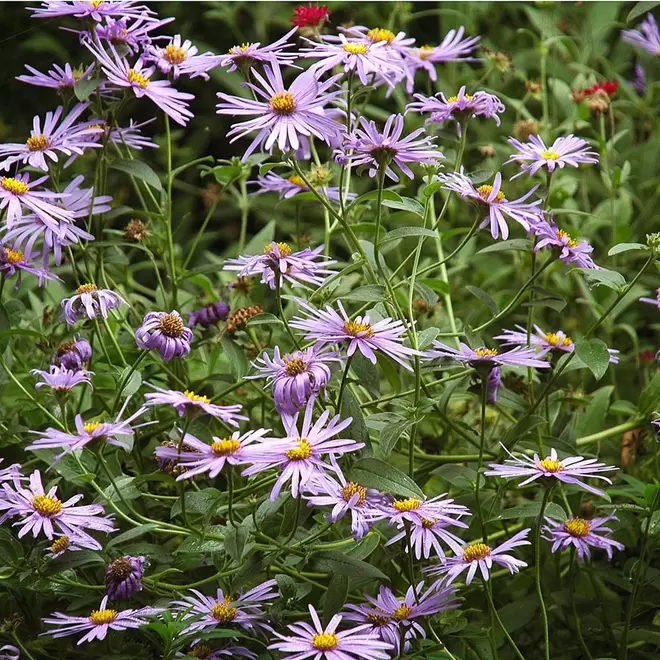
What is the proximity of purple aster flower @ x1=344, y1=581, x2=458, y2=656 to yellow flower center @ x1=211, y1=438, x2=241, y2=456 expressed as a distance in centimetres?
17

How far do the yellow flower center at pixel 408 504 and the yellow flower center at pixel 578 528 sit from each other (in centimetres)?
17

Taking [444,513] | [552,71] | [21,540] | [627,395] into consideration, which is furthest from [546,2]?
[21,540]

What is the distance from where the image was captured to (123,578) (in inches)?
30.3

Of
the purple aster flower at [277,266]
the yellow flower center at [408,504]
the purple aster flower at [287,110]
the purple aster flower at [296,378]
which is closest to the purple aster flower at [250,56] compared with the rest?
the purple aster flower at [287,110]

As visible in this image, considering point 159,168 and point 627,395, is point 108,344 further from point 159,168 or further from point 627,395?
point 159,168

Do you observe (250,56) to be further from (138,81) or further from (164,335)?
(164,335)

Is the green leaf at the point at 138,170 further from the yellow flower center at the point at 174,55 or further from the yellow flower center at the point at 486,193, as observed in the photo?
the yellow flower center at the point at 486,193

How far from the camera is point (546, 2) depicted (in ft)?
4.58

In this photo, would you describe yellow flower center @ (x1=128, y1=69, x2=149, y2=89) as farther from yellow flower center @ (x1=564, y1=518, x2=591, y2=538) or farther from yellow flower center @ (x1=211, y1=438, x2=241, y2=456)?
yellow flower center @ (x1=564, y1=518, x2=591, y2=538)

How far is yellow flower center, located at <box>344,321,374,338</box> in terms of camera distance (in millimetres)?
756

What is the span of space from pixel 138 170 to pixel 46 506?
311mm

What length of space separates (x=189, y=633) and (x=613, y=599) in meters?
0.44

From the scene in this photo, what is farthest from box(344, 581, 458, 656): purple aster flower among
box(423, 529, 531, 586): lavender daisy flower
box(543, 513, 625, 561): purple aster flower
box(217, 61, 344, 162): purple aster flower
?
box(217, 61, 344, 162): purple aster flower

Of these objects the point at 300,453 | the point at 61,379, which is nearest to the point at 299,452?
the point at 300,453
